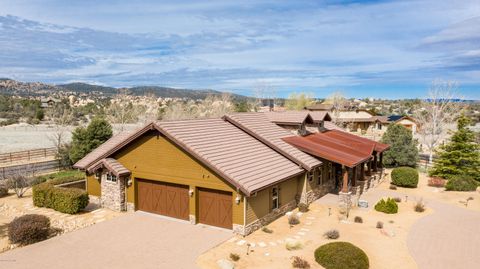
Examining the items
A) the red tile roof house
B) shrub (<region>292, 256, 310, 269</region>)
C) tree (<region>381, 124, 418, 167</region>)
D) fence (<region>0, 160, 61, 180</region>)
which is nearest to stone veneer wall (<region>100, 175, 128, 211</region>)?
the red tile roof house

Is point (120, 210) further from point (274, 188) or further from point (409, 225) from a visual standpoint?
point (409, 225)

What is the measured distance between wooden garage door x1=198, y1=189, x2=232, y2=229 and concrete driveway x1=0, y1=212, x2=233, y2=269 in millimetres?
Answer: 490

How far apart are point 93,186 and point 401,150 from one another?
31.4 metres

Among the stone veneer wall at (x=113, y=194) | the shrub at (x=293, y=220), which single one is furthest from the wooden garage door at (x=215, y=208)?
the stone veneer wall at (x=113, y=194)

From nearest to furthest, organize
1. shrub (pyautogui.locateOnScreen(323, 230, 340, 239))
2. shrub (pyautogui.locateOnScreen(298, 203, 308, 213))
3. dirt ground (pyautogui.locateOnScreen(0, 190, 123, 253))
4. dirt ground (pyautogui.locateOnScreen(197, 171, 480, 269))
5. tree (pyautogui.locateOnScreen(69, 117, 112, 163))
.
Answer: dirt ground (pyautogui.locateOnScreen(197, 171, 480, 269)), shrub (pyautogui.locateOnScreen(323, 230, 340, 239)), dirt ground (pyautogui.locateOnScreen(0, 190, 123, 253)), shrub (pyautogui.locateOnScreen(298, 203, 308, 213)), tree (pyautogui.locateOnScreen(69, 117, 112, 163))

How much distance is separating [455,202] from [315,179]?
10729 mm

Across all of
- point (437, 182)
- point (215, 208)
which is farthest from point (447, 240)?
point (437, 182)

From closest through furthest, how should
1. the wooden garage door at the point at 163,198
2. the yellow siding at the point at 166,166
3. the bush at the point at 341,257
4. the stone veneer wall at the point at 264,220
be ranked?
the bush at the point at 341,257
the stone veneer wall at the point at 264,220
the yellow siding at the point at 166,166
the wooden garage door at the point at 163,198

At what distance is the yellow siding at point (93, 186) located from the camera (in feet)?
Answer: 76.5

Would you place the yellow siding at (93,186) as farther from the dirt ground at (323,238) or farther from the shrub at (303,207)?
the shrub at (303,207)

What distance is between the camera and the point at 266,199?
19438 mm

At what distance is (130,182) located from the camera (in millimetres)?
21781

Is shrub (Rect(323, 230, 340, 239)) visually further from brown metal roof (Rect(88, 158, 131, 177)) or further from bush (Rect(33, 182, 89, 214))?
bush (Rect(33, 182, 89, 214))

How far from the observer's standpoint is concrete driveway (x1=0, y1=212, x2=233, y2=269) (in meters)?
14.7
